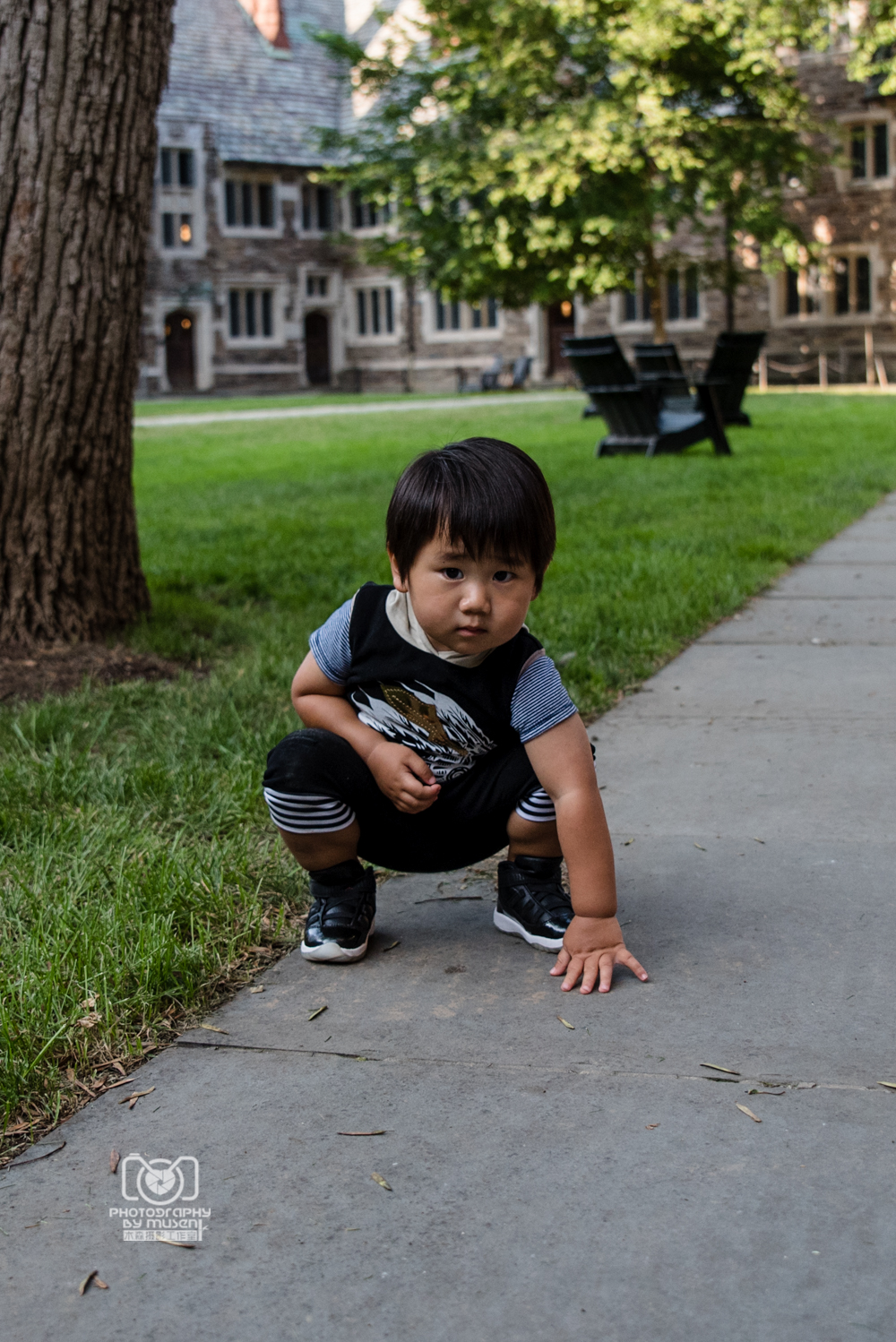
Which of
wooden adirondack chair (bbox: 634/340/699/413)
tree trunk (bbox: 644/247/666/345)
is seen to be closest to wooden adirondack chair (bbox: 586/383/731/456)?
wooden adirondack chair (bbox: 634/340/699/413)

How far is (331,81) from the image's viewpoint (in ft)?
145

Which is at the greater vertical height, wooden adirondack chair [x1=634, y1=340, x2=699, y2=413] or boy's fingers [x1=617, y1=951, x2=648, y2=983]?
wooden adirondack chair [x1=634, y1=340, x2=699, y2=413]

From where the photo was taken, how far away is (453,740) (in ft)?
7.89

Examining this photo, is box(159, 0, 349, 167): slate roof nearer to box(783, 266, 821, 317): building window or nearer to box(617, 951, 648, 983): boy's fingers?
box(783, 266, 821, 317): building window

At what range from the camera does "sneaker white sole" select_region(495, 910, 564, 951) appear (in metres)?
2.38

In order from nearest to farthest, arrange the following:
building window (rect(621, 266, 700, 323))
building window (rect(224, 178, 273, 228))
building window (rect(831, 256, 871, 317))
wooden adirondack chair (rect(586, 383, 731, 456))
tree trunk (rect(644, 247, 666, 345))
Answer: wooden adirondack chair (rect(586, 383, 731, 456))
tree trunk (rect(644, 247, 666, 345))
building window (rect(831, 256, 871, 317))
building window (rect(621, 266, 700, 323))
building window (rect(224, 178, 273, 228))

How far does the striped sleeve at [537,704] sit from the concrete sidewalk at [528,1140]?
41cm

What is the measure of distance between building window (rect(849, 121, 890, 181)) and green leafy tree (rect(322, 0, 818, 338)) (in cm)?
845

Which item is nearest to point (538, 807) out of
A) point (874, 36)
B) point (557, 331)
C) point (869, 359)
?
point (874, 36)

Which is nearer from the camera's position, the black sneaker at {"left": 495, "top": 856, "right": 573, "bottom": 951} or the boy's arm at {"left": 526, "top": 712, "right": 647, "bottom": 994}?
the boy's arm at {"left": 526, "top": 712, "right": 647, "bottom": 994}

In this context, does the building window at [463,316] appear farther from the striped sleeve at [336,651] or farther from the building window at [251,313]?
the striped sleeve at [336,651]

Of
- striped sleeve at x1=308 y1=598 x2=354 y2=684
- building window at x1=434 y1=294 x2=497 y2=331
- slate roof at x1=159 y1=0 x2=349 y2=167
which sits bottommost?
striped sleeve at x1=308 y1=598 x2=354 y2=684

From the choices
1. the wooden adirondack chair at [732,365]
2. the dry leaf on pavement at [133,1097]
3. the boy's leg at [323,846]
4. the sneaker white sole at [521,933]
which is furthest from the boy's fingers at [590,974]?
the wooden adirondack chair at [732,365]

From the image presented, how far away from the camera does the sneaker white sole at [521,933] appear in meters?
2.38
